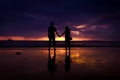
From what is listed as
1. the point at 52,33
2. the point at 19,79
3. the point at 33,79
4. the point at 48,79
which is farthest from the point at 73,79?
the point at 52,33

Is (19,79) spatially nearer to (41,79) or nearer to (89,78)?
(41,79)

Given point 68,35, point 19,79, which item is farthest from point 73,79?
point 68,35

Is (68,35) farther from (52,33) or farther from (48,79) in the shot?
(48,79)

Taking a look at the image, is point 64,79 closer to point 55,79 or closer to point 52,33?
point 55,79

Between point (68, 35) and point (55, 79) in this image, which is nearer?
point (55, 79)

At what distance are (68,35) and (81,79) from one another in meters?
14.4

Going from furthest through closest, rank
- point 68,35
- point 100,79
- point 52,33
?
point 68,35 < point 52,33 < point 100,79

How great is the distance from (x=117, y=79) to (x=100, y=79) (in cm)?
81

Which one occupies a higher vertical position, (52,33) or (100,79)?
(52,33)

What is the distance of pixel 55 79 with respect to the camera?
9328 mm

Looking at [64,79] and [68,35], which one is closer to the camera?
[64,79]

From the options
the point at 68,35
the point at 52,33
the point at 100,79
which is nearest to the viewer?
the point at 100,79

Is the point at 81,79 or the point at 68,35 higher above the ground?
the point at 68,35

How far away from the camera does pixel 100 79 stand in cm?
922
